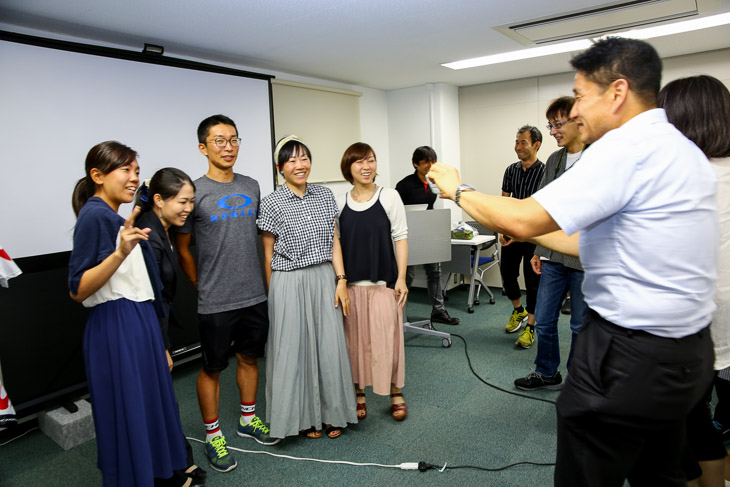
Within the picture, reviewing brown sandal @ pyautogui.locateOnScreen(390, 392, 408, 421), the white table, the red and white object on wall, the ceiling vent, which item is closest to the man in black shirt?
the white table

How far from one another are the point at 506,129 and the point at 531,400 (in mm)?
3608

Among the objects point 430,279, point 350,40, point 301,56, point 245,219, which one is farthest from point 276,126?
point 245,219

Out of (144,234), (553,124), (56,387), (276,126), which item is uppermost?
(276,126)

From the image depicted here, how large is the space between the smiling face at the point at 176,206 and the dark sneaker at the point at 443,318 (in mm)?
2930

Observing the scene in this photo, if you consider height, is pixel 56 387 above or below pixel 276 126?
below

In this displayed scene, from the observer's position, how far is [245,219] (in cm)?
229

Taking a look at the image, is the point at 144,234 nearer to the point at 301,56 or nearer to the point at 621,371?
the point at 621,371

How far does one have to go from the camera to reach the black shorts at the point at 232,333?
223 cm

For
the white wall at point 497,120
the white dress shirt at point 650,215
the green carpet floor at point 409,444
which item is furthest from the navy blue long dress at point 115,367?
the white wall at point 497,120

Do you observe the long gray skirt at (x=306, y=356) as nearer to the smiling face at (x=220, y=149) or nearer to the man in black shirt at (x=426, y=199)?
the smiling face at (x=220, y=149)

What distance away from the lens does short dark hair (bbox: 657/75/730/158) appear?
4.76 ft

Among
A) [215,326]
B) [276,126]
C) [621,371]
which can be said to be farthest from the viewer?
[276,126]

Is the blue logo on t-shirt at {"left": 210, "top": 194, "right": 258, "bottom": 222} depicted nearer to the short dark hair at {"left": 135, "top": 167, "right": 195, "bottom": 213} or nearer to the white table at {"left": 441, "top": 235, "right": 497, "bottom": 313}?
the short dark hair at {"left": 135, "top": 167, "right": 195, "bottom": 213}

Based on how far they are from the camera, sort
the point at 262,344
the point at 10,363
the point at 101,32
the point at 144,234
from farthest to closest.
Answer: the point at 101,32 < the point at 10,363 < the point at 262,344 < the point at 144,234
